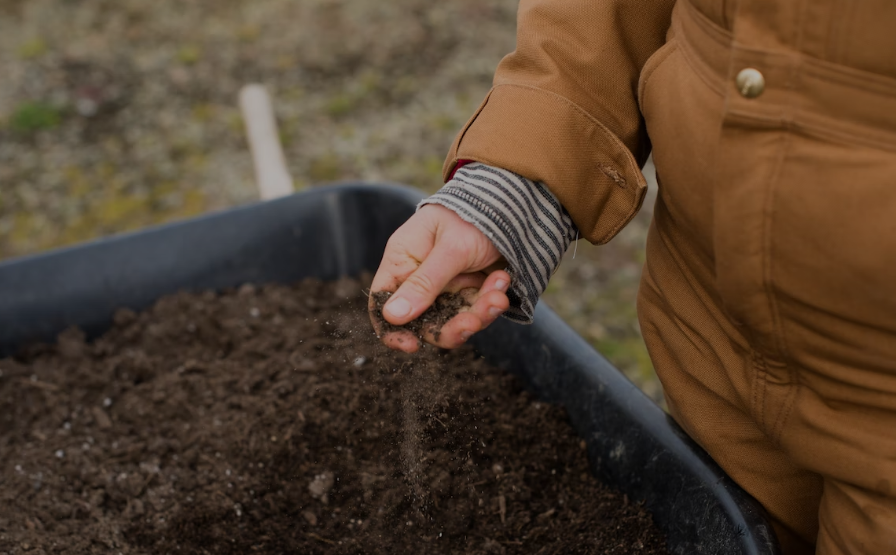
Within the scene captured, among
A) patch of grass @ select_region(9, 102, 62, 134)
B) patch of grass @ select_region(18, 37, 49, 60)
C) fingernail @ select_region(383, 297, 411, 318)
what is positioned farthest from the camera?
patch of grass @ select_region(18, 37, 49, 60)

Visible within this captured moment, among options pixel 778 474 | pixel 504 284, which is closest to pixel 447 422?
pixel 504 284

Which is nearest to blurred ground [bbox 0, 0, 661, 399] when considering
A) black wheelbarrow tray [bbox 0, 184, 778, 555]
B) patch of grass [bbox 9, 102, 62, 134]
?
patch of grass [bbox 9, 102, 62, 134]

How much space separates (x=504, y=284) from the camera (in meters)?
0.95

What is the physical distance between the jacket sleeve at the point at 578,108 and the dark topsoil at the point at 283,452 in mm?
325

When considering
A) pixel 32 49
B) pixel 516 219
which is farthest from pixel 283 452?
pixel 32 49

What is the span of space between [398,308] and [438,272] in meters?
0.07

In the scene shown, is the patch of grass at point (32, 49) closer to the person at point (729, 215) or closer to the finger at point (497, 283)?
the person at point (729, 215)

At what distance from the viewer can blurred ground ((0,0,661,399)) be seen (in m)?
2.54

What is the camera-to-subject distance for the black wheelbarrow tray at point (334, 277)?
1102 millimetres

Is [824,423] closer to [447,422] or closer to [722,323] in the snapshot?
[722,323]

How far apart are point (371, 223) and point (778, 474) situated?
3.42ft

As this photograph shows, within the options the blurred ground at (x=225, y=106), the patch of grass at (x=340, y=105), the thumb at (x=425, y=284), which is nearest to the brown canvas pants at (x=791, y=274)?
the thumb at (x=425, y=284)

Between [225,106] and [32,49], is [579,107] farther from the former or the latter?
[32,49]

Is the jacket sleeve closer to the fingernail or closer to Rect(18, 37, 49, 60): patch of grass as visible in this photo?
the fingernail
